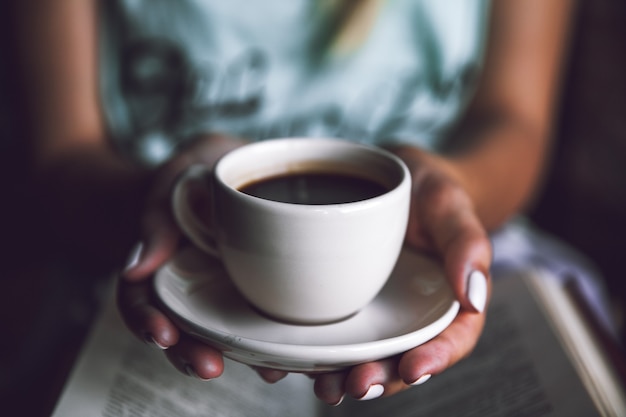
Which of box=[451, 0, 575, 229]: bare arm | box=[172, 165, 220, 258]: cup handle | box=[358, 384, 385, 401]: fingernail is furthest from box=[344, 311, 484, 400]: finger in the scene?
box=[451, 0, 575, 229]: bare arm

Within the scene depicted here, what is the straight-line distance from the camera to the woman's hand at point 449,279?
1.63 ft

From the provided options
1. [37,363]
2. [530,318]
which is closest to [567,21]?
[530,318]

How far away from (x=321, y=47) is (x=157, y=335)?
716 mm

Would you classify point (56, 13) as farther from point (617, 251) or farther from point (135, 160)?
point (617, 251)

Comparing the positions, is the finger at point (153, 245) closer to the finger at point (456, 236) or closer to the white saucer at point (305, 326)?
the white saucer at point (305, 326)

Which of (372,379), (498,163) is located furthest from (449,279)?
(498,163)

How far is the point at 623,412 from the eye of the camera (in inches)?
23.6

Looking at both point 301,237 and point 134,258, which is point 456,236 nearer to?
A: point 301,237

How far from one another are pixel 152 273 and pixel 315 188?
0.19 metres

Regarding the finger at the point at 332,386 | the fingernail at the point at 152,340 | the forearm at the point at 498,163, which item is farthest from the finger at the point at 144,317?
the forearm at the point at 498,163

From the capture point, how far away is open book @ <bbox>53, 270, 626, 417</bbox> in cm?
61

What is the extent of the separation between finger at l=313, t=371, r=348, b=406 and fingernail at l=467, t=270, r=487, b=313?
0.14m

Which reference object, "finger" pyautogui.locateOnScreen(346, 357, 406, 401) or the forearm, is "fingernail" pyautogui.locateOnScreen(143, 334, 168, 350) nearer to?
"finger" pyautogui.locateOnScreen(346, 357, 406, 401)

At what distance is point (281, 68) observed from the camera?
3.62 ft
